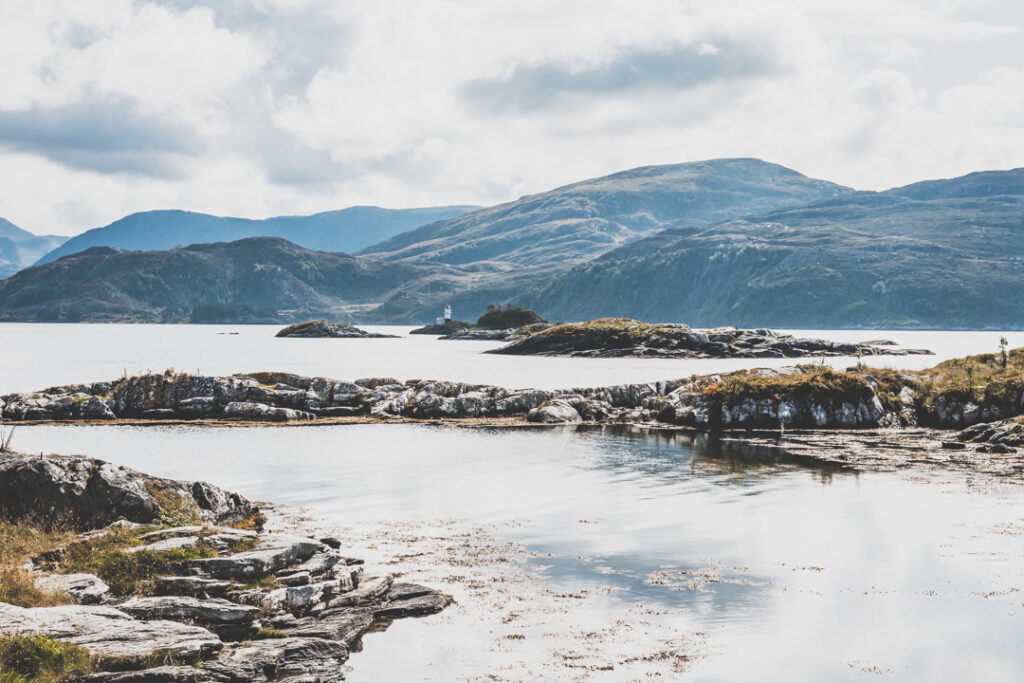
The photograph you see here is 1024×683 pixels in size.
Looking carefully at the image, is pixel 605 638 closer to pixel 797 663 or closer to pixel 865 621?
pixel 797 663

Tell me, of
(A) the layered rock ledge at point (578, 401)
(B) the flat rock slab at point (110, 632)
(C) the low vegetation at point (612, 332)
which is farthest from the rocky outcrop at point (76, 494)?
(C) the low vegetation at point (612, 332)

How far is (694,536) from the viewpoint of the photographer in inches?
1099

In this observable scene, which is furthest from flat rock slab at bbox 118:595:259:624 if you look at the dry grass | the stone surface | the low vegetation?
the low vegetation

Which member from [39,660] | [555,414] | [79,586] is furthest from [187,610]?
[555,414]

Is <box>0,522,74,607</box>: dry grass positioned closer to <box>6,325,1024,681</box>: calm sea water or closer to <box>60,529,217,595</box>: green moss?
<box>60,529,217,595</box>: green moss

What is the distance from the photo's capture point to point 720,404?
6125 cm

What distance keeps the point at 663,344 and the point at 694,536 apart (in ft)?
454

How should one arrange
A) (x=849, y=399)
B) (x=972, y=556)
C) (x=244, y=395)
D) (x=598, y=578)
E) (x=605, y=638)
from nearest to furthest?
(x=605, y=638)
(x=598, y=578)
(x=972, y=556)
(x=849, y=399)
(x=244, y=395)

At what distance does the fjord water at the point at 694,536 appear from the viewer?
17.9 meters

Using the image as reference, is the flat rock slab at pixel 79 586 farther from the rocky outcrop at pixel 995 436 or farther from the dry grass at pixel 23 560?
the rocky outcrop at pixel 995 436

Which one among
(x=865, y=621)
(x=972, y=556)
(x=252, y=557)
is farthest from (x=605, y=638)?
(x=972, y=556)

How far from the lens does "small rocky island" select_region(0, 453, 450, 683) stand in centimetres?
1514

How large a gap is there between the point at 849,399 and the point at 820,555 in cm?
3806

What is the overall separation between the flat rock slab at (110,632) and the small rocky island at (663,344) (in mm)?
146663
